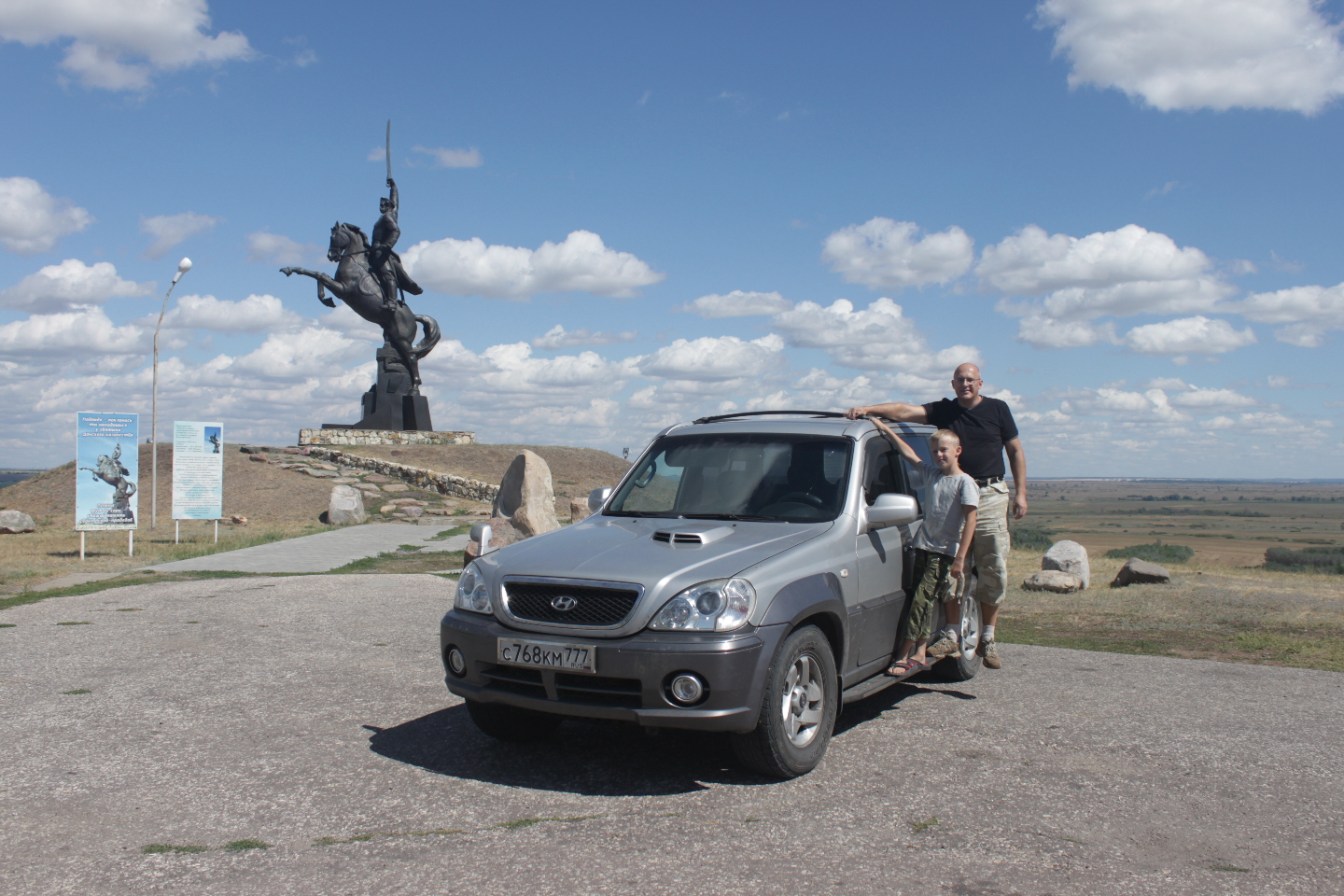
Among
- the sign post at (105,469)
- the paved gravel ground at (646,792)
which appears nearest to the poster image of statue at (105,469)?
the sign post at (105,469)

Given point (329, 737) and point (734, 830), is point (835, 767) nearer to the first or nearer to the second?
point (734, 830)

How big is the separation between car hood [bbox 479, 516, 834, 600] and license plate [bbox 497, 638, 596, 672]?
32cm

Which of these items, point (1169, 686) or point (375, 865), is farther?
point (1169, 686)

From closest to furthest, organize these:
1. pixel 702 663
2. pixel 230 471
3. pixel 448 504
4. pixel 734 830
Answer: pixel 734 830 → pixel 702 663 → pixel 448 504 → pixel 230 471

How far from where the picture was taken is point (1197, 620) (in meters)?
10.4

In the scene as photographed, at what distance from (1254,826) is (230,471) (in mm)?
30956

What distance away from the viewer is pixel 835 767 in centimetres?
472

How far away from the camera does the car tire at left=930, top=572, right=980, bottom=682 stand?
22.0 feet

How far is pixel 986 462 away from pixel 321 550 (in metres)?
12.8

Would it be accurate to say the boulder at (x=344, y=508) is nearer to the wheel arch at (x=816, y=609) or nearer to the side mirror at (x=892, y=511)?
the side mirror at (x=892, y=511)

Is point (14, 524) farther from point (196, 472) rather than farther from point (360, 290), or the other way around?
point (360, 290)

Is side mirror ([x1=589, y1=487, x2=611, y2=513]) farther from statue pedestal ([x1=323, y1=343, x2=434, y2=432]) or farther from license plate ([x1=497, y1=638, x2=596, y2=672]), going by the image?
statue pedestal ([x1=323, y1=343, x2=434, y2=432])

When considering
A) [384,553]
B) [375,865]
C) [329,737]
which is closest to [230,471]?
[384,553]

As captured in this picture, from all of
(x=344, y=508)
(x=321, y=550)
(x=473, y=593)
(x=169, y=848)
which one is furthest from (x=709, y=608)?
(x=344, y=508)
